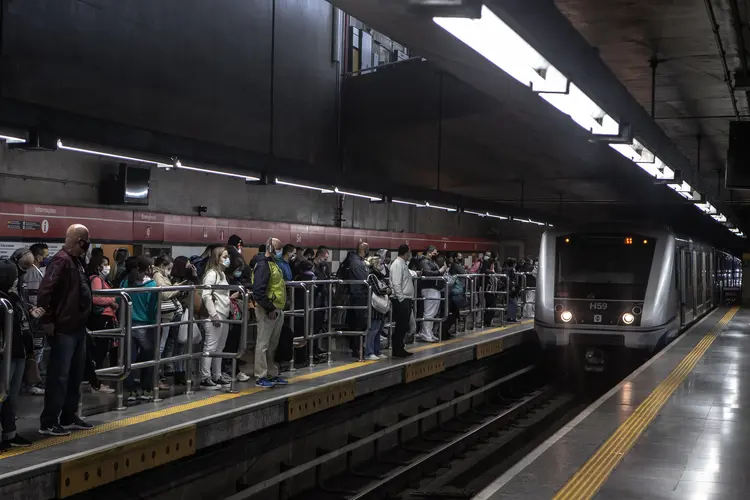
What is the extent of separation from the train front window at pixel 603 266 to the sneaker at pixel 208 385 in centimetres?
717

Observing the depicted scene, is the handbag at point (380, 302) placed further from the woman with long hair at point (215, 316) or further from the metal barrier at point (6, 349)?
the metal barrier at point (6, 349)

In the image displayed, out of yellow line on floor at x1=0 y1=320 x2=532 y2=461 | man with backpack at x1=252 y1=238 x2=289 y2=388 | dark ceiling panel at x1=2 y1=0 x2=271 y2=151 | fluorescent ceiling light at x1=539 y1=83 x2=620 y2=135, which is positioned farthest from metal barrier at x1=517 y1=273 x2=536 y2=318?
man with backpack at x1=252 y1=238 x2=289 y2=388

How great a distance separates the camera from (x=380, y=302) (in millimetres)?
11062

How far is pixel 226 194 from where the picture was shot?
17.2 meters

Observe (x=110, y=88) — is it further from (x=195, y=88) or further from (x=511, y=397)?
(x=511, y=397)

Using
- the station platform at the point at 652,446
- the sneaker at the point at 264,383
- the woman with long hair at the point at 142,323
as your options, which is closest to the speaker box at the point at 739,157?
the station platform at the point at 652,446

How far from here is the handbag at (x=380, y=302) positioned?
1105cm

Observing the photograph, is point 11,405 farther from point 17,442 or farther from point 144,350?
point 144,350

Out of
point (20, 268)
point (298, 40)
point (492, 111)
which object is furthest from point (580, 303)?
point (20, 268)

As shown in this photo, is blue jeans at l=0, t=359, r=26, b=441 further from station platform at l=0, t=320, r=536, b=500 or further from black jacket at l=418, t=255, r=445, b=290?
black jacket at l=418, t=255, r=445, b=290

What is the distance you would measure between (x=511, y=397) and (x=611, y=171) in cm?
913

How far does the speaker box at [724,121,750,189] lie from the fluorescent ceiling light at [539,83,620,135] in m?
2.98

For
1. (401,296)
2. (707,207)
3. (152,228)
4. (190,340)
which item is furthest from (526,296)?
(190,340)

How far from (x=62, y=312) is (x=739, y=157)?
8545mm
